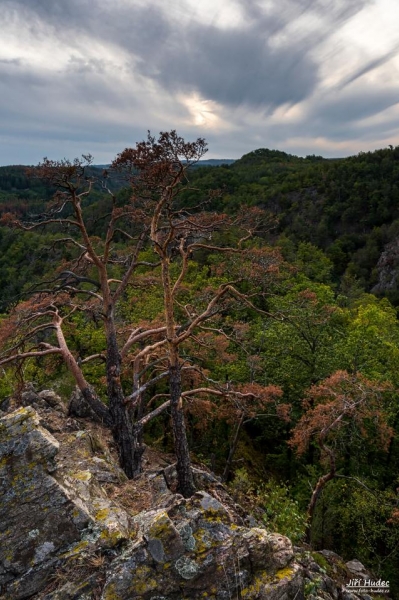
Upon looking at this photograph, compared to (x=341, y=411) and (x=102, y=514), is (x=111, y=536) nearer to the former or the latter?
(x=102, y=514)

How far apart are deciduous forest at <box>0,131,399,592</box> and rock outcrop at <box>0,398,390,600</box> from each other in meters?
3.48

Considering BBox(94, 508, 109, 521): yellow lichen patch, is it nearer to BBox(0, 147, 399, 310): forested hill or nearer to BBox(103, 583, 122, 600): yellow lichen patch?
BBox(103, 583, 122, 600): yellow lichen patch

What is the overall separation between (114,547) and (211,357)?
50.7 ft

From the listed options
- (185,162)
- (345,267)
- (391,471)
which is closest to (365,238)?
(345,267)

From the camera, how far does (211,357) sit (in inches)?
834

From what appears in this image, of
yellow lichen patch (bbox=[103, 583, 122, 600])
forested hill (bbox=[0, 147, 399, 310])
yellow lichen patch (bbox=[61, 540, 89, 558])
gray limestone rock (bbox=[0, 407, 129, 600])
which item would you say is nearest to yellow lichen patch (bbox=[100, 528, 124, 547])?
gray limestone rock (bbox=[0, 407, 129, 600])

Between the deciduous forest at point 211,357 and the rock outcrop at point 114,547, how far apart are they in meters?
3.48

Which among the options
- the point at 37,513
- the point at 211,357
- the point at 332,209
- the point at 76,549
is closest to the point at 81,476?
the point at 37,513

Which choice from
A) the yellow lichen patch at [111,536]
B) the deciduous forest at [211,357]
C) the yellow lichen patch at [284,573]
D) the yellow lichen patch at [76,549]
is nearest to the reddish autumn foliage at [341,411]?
the deciduous forest at [211,357]

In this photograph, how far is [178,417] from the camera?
37.6 feet

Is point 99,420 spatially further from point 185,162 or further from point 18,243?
point 18,243

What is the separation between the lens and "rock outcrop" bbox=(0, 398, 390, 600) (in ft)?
18.0

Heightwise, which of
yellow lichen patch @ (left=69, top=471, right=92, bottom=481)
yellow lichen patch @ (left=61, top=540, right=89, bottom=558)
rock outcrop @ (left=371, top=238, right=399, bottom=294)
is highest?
yellow lichen patch @ (left=69, top=471, right=92, bottom=481)

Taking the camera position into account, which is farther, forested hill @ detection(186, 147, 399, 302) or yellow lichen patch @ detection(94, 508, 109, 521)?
forested hill @ detection(186, 147, 399, 302)
